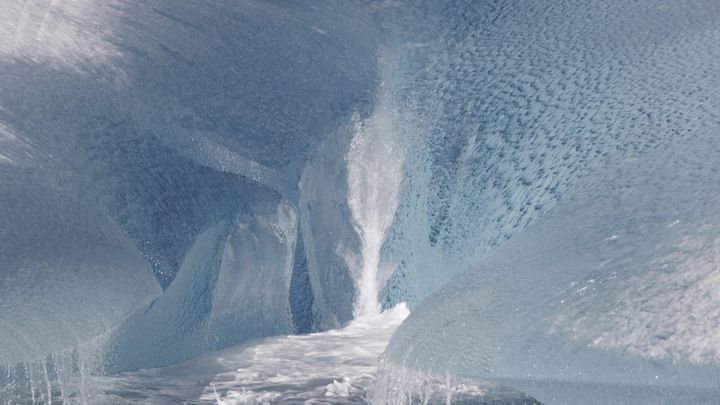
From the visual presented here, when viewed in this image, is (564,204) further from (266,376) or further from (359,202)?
(359,202)

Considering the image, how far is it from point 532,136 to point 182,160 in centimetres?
103

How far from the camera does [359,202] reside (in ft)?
11.2

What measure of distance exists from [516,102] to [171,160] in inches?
40.9

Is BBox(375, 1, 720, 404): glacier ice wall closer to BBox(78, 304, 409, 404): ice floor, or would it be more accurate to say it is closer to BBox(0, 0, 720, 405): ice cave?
BBox(0, 0, 720, 405): ice cave

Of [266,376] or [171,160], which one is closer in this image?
[266,376]

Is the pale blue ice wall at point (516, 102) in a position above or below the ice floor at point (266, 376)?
above

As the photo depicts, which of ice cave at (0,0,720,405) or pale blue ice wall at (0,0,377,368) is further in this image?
pale blue ice wall at (0,0,377,368)

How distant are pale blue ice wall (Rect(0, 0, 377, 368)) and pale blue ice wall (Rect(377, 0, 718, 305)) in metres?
0.21

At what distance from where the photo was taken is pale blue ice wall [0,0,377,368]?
256cm

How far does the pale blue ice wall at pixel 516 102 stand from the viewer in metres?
2.57

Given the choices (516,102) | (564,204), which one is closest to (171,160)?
(516,102)

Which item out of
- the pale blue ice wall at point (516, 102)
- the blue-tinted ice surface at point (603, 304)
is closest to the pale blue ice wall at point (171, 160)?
the pale blue ice wall at point (516, 102)

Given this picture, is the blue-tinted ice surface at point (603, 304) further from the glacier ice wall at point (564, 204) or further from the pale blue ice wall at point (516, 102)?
the pale blue ice wall at point (516, 102)

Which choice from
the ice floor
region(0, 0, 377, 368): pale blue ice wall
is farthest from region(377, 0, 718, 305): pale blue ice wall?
the ice floor
